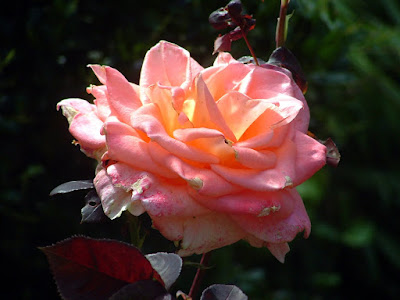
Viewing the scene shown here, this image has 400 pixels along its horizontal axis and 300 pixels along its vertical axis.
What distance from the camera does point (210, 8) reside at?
655mm

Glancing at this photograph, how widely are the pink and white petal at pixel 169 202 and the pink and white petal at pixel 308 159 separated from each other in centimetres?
9

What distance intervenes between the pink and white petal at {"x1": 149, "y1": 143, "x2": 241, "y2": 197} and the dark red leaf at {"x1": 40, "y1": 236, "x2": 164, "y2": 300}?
69 millimetres

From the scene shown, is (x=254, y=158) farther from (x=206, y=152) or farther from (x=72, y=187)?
(x=72, y=187)

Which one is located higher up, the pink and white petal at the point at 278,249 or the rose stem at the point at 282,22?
the rose stem at the point at 282,22

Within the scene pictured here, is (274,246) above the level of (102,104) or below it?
below

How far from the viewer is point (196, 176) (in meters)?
0.39

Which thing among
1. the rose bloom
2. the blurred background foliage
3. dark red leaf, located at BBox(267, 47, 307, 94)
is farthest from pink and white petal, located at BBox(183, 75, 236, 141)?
the blurred background foliage

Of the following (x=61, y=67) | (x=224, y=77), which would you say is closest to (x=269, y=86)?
(x=224, y=77)

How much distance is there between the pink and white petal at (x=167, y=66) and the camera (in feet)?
1.54

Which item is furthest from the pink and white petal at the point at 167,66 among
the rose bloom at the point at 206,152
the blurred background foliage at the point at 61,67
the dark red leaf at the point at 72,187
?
the blurred background foliage at the point at 61,67

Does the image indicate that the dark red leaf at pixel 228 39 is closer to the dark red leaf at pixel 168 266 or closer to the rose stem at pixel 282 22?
the rose stem at pixel 282 22

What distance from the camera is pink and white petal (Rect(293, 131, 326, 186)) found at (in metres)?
0.42

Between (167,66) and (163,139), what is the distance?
0.10 metres

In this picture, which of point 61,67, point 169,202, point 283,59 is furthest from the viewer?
point 61,67
